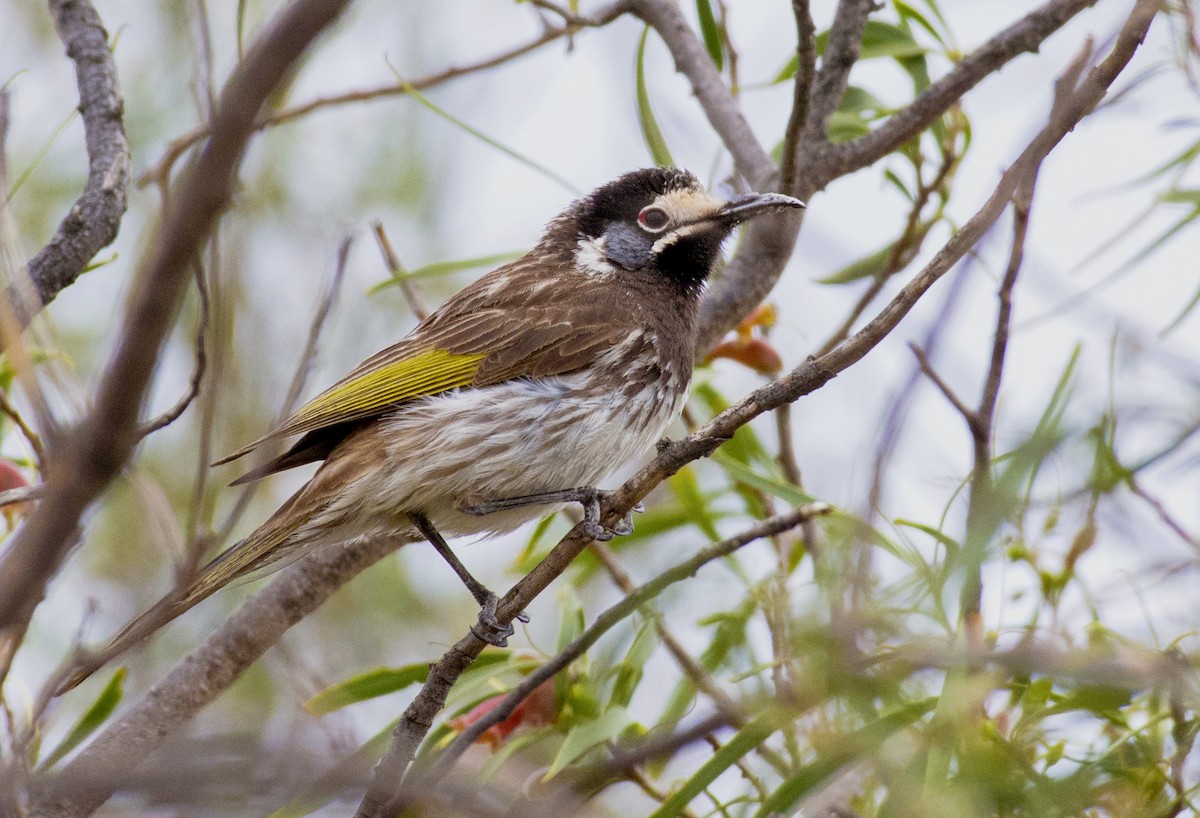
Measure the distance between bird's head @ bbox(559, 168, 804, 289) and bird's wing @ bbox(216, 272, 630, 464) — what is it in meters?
0.43

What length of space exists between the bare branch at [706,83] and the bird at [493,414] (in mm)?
213

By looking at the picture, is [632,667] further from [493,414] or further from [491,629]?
[493,414]

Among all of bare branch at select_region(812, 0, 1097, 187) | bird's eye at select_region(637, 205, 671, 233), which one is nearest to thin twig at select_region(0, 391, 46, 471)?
bird's eye at select_region(637, 205, 671, 233)

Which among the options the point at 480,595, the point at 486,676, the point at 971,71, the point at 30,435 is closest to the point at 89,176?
the point at 30,435

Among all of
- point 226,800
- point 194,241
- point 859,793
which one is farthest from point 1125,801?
point 194,241

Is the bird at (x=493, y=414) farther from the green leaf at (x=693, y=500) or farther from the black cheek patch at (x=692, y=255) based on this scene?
the green leaf at (x=693, y=500)

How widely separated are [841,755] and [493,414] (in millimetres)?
1798

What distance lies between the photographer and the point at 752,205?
4.29 m

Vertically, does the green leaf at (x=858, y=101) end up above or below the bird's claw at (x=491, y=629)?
above

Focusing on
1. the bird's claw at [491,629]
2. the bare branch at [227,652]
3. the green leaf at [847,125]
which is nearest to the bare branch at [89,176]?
the bare branch at [227,652]

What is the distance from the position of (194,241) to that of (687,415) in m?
3.35

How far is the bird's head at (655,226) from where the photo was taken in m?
4.61

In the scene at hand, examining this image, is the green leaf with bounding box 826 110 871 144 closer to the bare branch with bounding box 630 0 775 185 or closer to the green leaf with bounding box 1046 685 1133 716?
the bare branch with bounding box 630 0 775 185

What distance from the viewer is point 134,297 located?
4.38 ft
